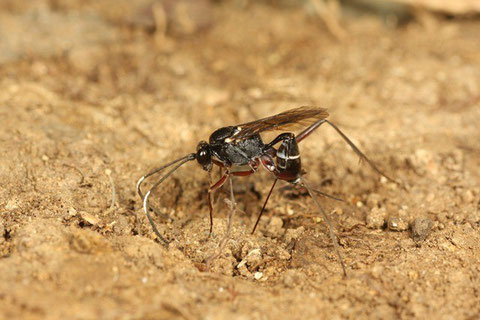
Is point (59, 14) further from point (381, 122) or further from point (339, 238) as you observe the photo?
point (339, 238)

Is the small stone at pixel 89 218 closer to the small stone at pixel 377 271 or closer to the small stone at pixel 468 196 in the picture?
the small stone at pixel 377 271

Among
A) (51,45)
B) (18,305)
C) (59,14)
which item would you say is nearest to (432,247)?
(18,305)

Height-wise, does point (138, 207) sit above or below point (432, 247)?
above

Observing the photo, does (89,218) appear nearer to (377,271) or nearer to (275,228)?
(275,228)

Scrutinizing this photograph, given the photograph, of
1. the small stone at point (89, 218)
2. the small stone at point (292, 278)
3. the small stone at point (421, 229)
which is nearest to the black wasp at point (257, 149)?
the small stone at point (89, 218)

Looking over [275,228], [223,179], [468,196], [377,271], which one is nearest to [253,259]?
[275,228]
